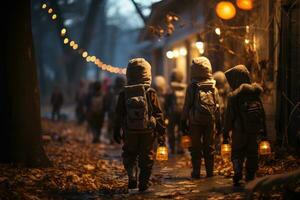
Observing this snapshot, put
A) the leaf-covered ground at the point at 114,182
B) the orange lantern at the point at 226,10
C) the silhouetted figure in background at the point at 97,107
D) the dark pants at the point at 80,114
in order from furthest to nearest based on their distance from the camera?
the dark pants at the point at 80,114, the silhouetted figure in background at the point at 97,107, the orange lantern at the point at 226,10, the leaf-covered ground at the point at 114,182

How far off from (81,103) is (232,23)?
15669mm

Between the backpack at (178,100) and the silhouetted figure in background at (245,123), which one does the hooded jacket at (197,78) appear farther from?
the backpack at (178,100)

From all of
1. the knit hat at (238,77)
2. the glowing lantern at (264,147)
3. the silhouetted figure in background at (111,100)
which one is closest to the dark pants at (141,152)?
the knit hat at (238,77)

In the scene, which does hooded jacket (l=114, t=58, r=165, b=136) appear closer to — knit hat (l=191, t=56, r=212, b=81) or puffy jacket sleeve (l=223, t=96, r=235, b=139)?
puffy jacket sleeve (l=223, t=96, r=235, b=139)

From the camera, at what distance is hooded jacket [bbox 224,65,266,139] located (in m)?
9.62

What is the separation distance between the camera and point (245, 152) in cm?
971

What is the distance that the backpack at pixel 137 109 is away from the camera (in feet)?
31.3

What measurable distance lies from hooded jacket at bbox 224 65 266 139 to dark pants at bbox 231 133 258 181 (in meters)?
0.11

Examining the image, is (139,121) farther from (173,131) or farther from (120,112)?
(173,131)

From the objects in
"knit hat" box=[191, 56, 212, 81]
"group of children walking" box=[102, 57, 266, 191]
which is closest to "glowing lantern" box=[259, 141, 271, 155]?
"group of children walking" box=[102, 57, 266, 191]

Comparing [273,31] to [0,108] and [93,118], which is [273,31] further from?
[93,118]

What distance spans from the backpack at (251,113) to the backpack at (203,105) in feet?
4.14

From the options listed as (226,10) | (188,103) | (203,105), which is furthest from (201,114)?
(226,10)

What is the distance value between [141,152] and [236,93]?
5.95 feet
